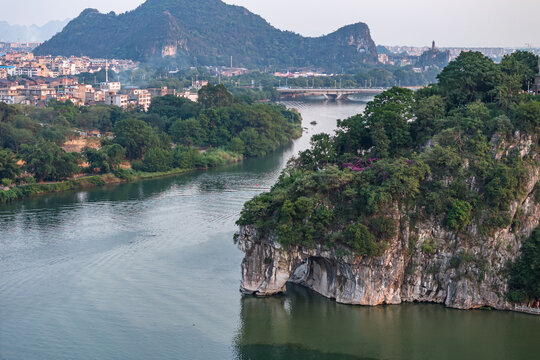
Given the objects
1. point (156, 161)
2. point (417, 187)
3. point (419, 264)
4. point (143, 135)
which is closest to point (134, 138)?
point (143, 135)

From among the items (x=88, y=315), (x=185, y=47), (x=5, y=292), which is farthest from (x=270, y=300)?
(x=185, y=47)

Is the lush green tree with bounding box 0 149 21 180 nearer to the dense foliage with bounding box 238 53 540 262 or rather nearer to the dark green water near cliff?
the dark green water near cliff

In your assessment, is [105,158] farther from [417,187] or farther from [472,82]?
[417,187]

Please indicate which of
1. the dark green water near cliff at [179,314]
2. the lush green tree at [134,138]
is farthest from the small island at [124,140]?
the dark green water near cliff at [179,314]

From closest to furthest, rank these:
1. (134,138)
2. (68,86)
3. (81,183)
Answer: (81,183) → (134,138) → (68,86)

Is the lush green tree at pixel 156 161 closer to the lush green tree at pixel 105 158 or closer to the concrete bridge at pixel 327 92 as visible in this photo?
the lush green tree at pixel 105 158
